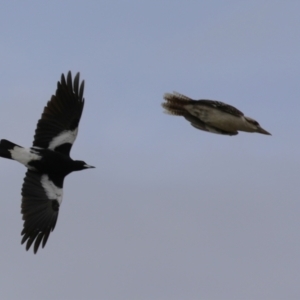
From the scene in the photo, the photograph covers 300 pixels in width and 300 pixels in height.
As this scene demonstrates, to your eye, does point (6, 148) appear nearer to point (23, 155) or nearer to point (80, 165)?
point (23, 155)

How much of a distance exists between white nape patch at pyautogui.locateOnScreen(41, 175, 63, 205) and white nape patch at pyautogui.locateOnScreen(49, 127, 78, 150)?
0.69 m

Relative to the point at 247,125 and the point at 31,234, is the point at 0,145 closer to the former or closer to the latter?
the point at 31,234

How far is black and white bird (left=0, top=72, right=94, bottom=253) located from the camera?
12594 mm

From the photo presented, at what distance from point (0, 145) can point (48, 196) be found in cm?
146

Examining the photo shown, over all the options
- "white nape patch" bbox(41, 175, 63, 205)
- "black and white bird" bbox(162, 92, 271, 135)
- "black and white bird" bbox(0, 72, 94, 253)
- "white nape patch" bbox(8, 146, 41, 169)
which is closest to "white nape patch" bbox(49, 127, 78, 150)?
"black and white bird" bbox(0, 72, 94, 253)

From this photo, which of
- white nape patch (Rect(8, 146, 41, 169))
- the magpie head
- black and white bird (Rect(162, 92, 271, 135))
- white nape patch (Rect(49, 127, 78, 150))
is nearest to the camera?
black and white bird (Rect(162, 92, 271, 135))

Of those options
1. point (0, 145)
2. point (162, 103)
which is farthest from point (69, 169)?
point (162, 103)

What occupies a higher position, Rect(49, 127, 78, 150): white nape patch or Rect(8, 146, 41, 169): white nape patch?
Rect(49, 127, 78, 150): white nape patch

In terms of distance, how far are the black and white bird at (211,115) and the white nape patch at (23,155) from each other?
2905mm

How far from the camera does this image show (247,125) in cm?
1160

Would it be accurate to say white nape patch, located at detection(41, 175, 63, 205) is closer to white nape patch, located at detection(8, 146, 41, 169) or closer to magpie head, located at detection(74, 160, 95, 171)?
white nape patch, located at detection(8, 146, 41, 169)

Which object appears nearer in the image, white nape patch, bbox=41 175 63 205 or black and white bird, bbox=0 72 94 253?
black and white bird, bbox=0 72 94 253

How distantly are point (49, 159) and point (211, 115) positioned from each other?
3582 mm

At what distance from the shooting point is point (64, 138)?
517 inches
